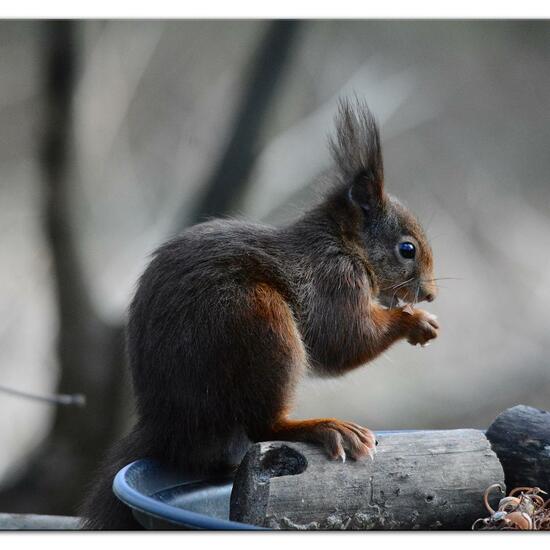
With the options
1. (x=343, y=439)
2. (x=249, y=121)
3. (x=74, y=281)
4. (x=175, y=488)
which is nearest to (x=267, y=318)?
(x=343, y=439)

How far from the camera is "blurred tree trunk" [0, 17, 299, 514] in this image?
2.42 meters

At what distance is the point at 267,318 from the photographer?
4.21 ft

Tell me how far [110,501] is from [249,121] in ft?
4.29

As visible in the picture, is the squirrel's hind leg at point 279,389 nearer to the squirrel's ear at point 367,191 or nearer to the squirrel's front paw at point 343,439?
the squirrel's front paw at point 343,439

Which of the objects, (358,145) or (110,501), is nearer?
(110,501)

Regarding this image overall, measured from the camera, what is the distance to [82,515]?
148 centimetres

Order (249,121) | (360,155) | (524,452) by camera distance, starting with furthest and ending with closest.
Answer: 1. (249,121)
2. (360,155)
3. (524,452)

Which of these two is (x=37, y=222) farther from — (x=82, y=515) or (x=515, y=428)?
(x=515, y=428)

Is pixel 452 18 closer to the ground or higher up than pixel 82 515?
higher up

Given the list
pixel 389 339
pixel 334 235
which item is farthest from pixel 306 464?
pixel 334 235

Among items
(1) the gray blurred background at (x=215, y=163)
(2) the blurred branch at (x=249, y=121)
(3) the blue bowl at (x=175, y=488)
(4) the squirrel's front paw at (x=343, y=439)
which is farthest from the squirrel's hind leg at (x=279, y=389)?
(2) the blurred branch at (x=249, y=121)

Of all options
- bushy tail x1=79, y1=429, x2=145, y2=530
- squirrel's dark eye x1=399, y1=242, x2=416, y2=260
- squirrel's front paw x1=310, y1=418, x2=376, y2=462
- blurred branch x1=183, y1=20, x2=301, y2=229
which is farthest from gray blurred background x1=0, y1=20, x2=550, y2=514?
squirrel's front paw x1=310, y1=418, x2=376, y2=462

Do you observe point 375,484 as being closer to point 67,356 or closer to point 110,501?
point 110,501
